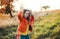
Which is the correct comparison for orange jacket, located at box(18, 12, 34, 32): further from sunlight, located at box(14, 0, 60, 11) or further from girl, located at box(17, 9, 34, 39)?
sunlight, located at box(14, 0, 60, 11)

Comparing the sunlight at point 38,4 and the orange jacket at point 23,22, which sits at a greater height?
the sunlight at point 38,4

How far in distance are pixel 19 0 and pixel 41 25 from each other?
1.13ft

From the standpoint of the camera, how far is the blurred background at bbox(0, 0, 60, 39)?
5.66ft

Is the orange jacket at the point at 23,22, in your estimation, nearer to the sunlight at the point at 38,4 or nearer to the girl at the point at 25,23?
the girl at the point at 25,23

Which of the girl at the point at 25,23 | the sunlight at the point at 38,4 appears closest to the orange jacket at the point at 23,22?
the girl at the point at 25,23

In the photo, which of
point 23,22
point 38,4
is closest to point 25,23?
point 23,22

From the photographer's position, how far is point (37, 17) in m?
1.75

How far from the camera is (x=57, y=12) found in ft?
5.77

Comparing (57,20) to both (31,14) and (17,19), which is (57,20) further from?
(17,19)

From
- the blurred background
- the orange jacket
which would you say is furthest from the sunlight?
the orange jacket

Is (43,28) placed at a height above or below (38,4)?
below

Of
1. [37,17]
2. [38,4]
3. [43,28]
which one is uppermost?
[38,4]

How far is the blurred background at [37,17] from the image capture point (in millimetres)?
1727

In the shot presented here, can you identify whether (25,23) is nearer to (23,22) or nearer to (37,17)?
(23,22)
